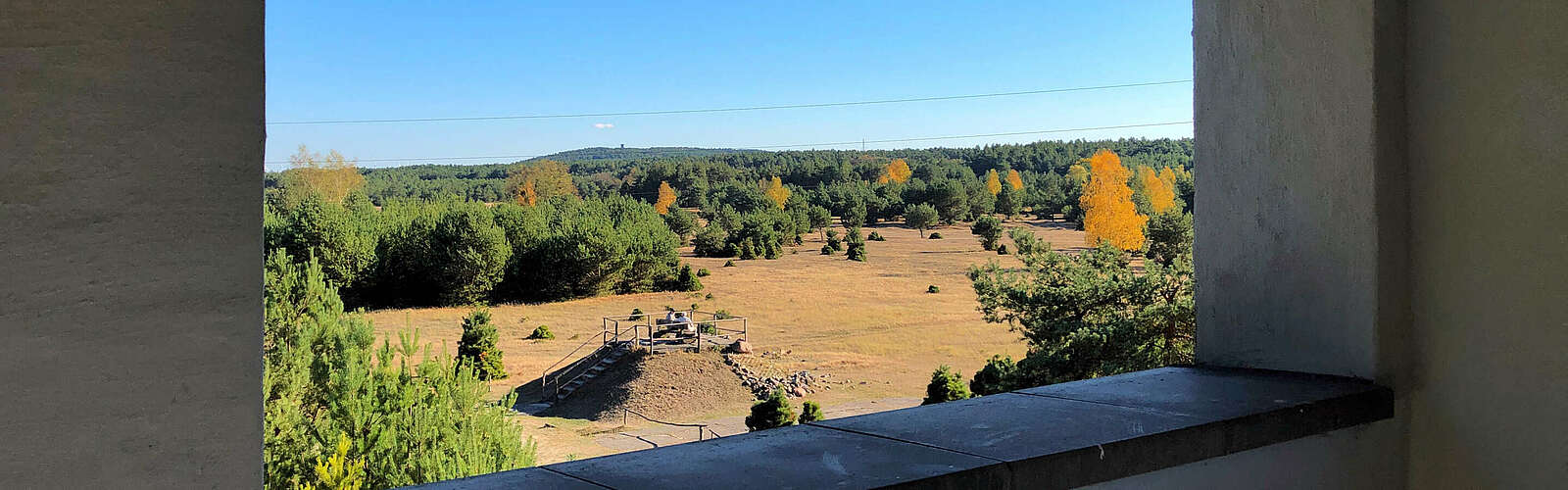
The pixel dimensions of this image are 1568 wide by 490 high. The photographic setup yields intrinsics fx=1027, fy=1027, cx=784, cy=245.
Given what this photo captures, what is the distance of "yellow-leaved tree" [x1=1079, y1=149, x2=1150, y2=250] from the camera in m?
11.8

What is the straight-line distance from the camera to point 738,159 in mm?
23781

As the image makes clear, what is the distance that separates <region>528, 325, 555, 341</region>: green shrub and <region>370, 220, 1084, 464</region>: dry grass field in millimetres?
99

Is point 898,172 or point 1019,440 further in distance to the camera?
point 898,172

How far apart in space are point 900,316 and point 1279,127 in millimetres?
19686

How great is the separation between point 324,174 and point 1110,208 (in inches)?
565

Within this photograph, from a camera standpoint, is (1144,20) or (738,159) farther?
(1144,20)

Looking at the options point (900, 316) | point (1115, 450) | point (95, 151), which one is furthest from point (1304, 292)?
point (900, 316)

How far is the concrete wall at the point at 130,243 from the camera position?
572 mm

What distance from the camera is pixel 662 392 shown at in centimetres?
1552

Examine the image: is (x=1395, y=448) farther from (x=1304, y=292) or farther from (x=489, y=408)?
(x=489, y=408)

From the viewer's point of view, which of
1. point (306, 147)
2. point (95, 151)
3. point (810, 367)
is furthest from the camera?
point (306, 147)

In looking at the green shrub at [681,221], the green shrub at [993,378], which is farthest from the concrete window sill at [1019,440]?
the green shrub at [681,221]

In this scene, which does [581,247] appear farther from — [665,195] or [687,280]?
[665,195]

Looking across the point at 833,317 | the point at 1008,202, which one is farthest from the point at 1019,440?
the point at 833,317
